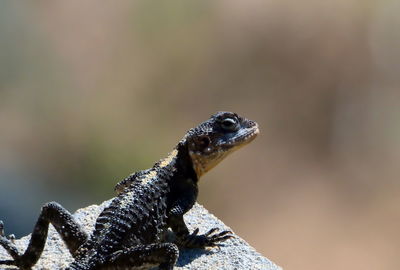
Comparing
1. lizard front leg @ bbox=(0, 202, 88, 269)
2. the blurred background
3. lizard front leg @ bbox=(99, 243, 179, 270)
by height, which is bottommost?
lizard front leg @ bbox=(99, 243, 179, 270)

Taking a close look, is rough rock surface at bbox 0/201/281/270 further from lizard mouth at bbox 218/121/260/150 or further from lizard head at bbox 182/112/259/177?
lizard mouth at bbox 218/121/260/150

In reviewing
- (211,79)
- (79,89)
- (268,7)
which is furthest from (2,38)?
(268,7)

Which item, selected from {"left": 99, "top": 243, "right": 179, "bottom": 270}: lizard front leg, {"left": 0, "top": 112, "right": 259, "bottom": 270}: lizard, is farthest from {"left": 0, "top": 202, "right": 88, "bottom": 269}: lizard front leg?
{"left": 99, "top": 243, "right": 179, "bottom": 270}: lizard front leg

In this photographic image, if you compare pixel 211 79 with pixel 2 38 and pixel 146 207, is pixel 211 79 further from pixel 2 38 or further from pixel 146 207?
pixel 146 207

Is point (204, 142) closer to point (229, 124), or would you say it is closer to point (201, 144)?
point (201, 144)

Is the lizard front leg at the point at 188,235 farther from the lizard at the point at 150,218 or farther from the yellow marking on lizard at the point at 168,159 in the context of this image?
the yellow marking on lizard at the point at 168,159

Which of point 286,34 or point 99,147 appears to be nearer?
point 99,147

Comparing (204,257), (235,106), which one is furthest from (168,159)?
(235,106)
